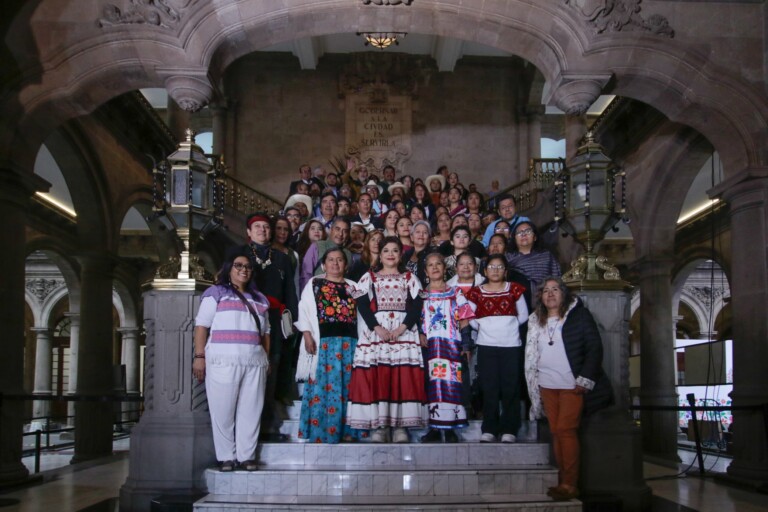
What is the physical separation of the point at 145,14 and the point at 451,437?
19.3ft

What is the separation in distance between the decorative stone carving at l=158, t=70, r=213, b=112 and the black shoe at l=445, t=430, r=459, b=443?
4957 millimetres

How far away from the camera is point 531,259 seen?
745cm

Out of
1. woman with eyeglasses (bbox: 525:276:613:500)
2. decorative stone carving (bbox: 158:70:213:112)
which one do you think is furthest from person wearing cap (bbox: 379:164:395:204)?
woman with eyeglasses (bbox: 525:276:613:500)

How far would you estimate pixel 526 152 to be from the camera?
1967 centimetres

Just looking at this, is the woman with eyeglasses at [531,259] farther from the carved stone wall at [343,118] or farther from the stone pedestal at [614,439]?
the carved stone wall at [343,118]

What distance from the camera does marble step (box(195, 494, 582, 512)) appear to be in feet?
18.0

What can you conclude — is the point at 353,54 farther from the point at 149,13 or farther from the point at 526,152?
the point at 149,13

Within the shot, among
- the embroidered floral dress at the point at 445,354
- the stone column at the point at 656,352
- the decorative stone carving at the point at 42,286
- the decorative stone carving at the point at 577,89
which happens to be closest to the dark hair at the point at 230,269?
the embroidered floral dress at the point at 445,354

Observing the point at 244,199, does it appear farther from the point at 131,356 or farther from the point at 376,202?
the point at 131,356

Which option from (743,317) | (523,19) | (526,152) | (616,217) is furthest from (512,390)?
(526,152)

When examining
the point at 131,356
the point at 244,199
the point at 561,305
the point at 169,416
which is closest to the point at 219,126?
the point at 244,199

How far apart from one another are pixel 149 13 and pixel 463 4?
3652 mm

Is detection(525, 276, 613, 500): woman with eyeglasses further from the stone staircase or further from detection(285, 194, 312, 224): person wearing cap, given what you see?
detection(285, 194, 312, 224): person wearing cap

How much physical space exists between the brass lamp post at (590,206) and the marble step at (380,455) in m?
1.77
